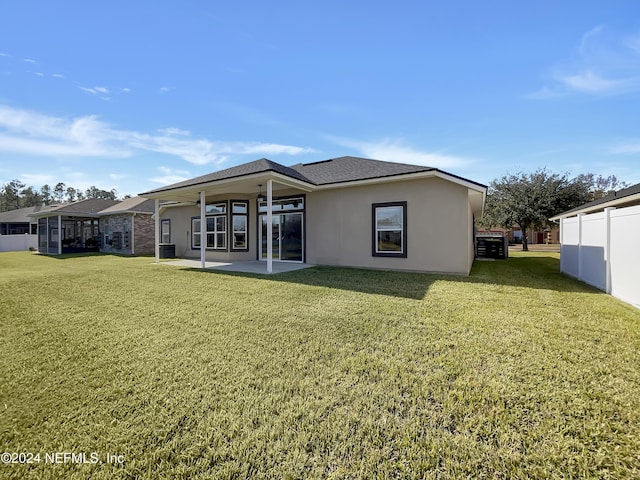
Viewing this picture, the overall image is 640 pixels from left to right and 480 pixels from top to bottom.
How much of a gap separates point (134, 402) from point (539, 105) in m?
14.1

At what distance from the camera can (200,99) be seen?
11625 millimetres

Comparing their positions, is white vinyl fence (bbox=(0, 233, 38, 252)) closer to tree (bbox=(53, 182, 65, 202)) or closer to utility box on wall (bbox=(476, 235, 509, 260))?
utility box on wall (bbox=(476, 235, 509, 260))

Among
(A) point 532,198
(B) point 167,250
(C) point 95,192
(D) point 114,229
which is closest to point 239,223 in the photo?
(B) point 167,250

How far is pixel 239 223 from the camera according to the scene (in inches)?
520

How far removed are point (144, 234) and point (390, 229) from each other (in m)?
19.0

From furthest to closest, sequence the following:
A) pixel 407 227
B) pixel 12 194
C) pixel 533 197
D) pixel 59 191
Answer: pixel 59 191 → pixel 12 194 → pixel 533 197 → pixel 407 227

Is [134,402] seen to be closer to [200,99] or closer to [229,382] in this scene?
[229,382]

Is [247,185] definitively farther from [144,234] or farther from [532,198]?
[532,198]

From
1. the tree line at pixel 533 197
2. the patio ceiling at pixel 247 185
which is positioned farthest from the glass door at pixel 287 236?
the tree line at pixel 533 197

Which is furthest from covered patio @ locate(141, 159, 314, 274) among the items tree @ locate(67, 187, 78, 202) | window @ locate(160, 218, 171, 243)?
tree @ locate(67, 187, 78, 202)

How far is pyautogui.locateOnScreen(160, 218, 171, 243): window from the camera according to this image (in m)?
17.4

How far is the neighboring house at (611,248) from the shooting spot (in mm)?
5613

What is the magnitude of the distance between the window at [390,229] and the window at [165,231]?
13.7 meters

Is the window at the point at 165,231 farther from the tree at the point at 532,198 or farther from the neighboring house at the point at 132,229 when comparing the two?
the tree at the point at 532,198
